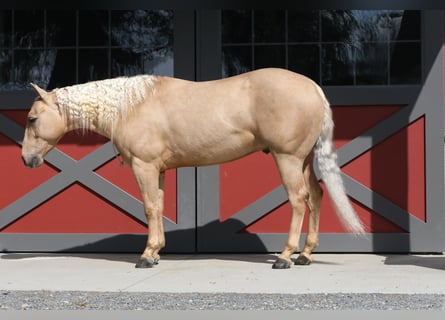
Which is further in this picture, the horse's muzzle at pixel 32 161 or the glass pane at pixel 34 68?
the glass pane at pixel 34 68

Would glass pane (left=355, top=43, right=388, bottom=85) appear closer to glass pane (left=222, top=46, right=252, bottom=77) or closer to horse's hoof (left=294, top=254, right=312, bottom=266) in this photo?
glass pane (left=222, top=46, right=252, bottom=77)

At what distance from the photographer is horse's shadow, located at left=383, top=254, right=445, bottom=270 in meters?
8.10

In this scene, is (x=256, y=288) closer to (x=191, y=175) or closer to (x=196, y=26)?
(x=191, y=175)

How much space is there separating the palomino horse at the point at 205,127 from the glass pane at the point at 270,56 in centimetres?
122

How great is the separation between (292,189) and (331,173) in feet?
1.36

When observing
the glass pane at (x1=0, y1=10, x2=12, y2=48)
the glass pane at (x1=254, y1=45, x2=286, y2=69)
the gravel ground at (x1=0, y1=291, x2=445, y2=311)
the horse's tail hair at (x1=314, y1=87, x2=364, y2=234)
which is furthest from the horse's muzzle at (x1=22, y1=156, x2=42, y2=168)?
the horse's tail hair at (x1=314, y1=87, x2=364, y2=234)

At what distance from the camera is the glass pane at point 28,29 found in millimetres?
9617

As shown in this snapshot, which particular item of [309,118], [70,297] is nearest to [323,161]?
[309,118]

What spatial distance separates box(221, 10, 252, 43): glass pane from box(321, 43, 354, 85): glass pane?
816mm

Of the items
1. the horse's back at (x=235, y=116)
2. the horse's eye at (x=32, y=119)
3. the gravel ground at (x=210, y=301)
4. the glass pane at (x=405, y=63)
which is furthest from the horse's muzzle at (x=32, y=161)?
the glass pane at (x=405, y=63)

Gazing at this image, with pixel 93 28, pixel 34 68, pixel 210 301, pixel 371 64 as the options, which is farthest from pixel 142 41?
pixel 210 301

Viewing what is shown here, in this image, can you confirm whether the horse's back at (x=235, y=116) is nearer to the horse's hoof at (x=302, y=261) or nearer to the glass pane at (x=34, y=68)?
the horse's hoof at (x=302, y=261)

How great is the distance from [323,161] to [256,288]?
182cm

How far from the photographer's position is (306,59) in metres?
9.34
